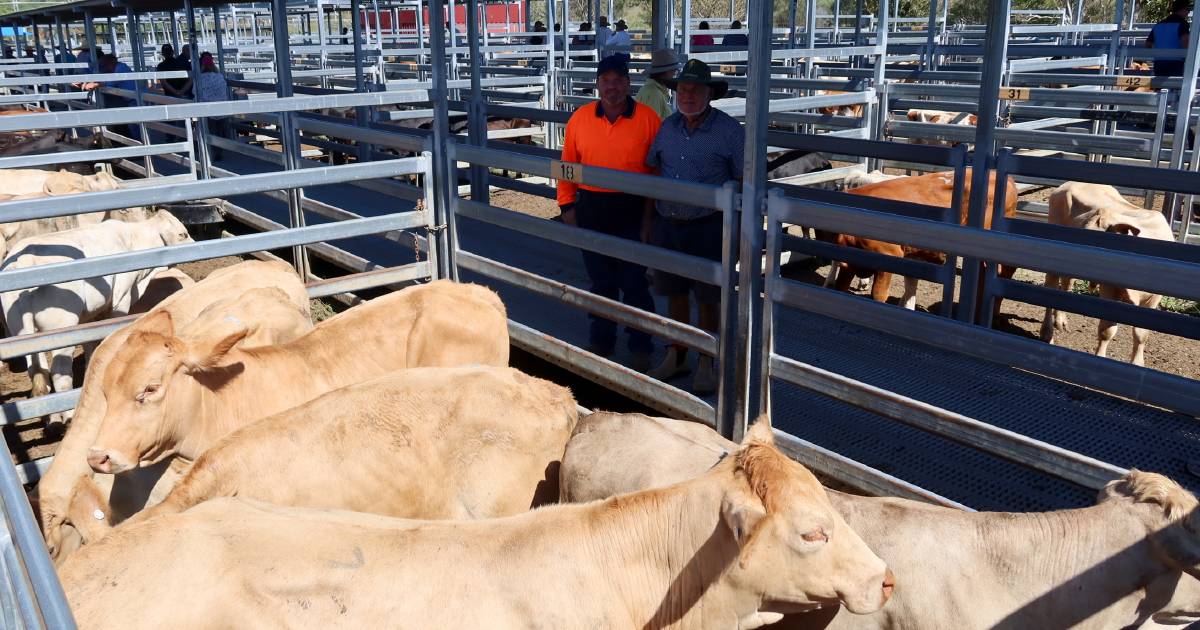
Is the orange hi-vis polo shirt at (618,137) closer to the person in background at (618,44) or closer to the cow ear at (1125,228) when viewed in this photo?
the cow ear at (1125,228)

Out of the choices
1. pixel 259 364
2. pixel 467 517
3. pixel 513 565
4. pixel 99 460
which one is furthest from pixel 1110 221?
pixel 99 460

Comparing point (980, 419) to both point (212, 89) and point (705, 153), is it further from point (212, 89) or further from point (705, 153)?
point (212, 89)

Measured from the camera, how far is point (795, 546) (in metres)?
2.58

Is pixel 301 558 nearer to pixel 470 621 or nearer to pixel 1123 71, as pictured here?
pixel 470 621

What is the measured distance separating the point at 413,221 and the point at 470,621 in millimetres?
3465

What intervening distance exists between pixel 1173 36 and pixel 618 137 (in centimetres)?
1051

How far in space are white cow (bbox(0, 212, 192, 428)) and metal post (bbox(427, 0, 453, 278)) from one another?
1783 millimetres

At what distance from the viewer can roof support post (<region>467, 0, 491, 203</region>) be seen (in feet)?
27.3

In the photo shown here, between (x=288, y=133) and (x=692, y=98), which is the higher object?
(x=692, y=98)

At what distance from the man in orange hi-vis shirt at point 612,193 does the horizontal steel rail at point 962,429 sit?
5.47ft

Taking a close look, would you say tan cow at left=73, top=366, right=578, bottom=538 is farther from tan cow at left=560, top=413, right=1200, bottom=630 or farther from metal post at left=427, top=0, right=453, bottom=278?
metal post at left=427, top=0, right=453, bottom=278

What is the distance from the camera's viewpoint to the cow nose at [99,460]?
3.44 meters

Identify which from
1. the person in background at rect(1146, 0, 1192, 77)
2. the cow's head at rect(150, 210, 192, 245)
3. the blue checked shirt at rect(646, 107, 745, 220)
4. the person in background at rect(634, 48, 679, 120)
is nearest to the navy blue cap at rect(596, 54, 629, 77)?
the blue checked shirt at rect(646, 107, 745, 220)

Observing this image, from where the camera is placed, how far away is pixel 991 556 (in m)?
3.08
